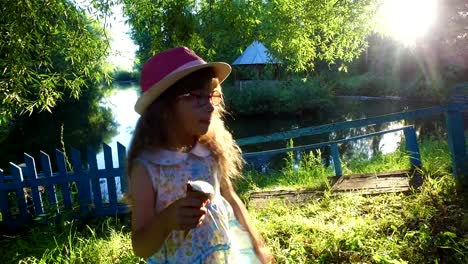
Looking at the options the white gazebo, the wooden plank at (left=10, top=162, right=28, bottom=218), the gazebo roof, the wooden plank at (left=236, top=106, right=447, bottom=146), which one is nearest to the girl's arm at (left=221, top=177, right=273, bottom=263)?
the wooden plank at (left=236, top=106, right=447, bottom=146)

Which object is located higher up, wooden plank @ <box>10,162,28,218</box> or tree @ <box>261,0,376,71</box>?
tree @ <box>261,0,376,71</box>

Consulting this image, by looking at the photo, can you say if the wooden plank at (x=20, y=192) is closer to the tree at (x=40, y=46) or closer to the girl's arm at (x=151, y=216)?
the tree at (x=40, y=46)

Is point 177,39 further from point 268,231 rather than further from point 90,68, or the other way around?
point 268,231

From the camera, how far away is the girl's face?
1.38 meters

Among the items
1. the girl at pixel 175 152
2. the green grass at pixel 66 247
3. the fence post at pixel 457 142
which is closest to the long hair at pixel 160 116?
the girl at pixel 175 152

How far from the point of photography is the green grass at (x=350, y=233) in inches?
108

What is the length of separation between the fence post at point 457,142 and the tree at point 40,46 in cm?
374

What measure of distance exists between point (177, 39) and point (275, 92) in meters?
19.5

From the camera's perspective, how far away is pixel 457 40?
20.2m

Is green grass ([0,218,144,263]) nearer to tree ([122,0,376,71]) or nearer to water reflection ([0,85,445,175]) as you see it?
tree ([122,0,376,71])

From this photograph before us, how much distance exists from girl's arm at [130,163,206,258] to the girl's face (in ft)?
Result: 0.70

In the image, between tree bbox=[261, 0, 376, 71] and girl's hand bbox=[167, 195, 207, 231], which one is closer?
girl's hand bbox=[167, 195, 207, 231]

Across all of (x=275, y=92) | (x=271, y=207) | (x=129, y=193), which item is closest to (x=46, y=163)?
(x=271, y=207)

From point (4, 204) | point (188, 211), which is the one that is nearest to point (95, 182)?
point (4, 204)
